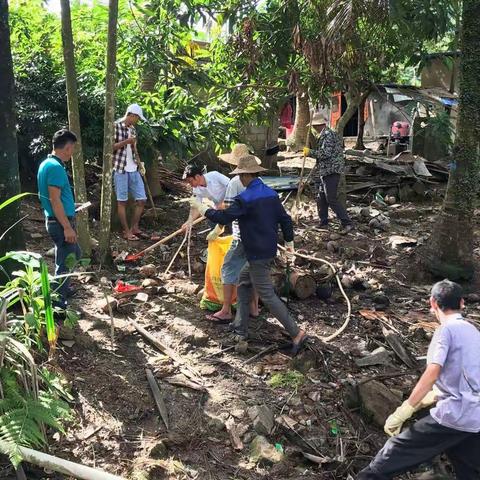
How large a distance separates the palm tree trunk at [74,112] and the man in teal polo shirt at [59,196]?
1.40 meters

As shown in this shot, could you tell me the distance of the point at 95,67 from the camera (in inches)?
344

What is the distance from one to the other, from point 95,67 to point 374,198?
243 inches

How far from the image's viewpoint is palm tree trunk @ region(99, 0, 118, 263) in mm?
5929

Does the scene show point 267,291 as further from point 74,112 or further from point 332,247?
point 332,247

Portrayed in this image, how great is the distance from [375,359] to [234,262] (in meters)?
1.60

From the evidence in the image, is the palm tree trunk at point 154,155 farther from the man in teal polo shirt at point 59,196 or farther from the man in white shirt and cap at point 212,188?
the man in teal polo shirt at point 59,196

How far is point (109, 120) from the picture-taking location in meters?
6.22

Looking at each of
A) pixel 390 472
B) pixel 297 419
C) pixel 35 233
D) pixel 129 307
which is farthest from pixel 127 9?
pixel 390 472

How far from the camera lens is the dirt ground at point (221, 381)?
383 centimetres

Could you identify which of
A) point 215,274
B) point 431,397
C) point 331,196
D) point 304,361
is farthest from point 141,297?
point 331,196

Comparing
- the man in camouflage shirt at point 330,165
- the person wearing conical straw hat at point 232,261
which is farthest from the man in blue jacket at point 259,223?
the man in camouflage shirt at point 330,165

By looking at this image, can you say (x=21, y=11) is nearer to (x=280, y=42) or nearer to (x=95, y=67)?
(x=95, y=67)

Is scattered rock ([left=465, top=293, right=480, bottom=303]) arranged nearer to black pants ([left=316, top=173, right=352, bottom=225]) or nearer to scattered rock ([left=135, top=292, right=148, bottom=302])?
black pants ([left=316, top=173, right=352, bottom=225])

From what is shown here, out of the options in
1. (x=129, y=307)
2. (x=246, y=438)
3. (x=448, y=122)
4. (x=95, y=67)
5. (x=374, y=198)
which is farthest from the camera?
(x=374, y=198)
